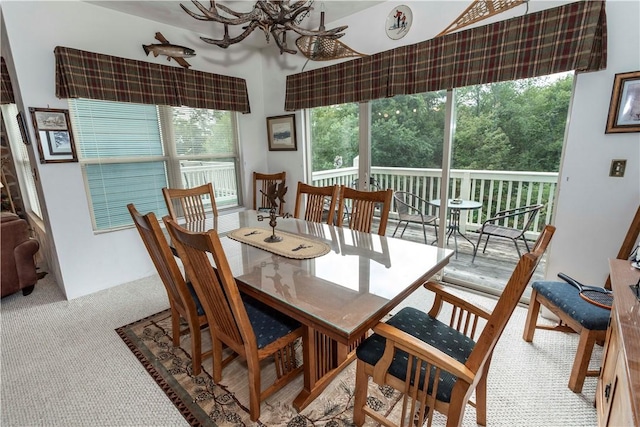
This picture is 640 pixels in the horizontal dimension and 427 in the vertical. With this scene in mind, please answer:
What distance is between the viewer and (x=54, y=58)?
2.41 meters

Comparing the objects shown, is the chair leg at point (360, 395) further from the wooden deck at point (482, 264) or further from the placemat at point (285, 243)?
the wooden deck at point (482, 264)

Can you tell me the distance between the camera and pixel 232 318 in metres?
1.29

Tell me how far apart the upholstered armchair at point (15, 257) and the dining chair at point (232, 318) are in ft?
7.74

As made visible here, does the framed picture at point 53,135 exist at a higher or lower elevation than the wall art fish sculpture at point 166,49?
lower

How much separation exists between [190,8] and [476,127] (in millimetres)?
2909

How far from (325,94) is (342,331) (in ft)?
8.80

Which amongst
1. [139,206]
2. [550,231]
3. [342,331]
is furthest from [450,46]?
[139,206]

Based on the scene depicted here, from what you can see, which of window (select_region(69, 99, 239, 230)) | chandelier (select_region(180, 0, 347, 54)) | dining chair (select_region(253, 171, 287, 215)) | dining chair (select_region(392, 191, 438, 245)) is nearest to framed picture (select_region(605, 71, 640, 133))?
dining chair (select_region(392, 191, 438, 245))

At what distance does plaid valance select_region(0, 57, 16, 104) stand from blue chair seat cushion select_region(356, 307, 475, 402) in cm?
343

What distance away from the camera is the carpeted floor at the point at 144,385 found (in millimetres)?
1486

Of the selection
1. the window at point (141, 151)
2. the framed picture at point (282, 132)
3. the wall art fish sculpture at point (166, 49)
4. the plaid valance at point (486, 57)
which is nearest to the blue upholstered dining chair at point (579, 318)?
the plaid valance at point (486, 57)

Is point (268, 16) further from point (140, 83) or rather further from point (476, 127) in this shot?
point (476, 127)

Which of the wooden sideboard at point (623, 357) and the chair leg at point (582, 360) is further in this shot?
the chair leg at point (582, 360)

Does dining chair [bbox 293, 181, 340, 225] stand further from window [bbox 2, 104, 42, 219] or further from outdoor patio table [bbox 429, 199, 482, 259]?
window [bbox 2, 104, 42, 219]
